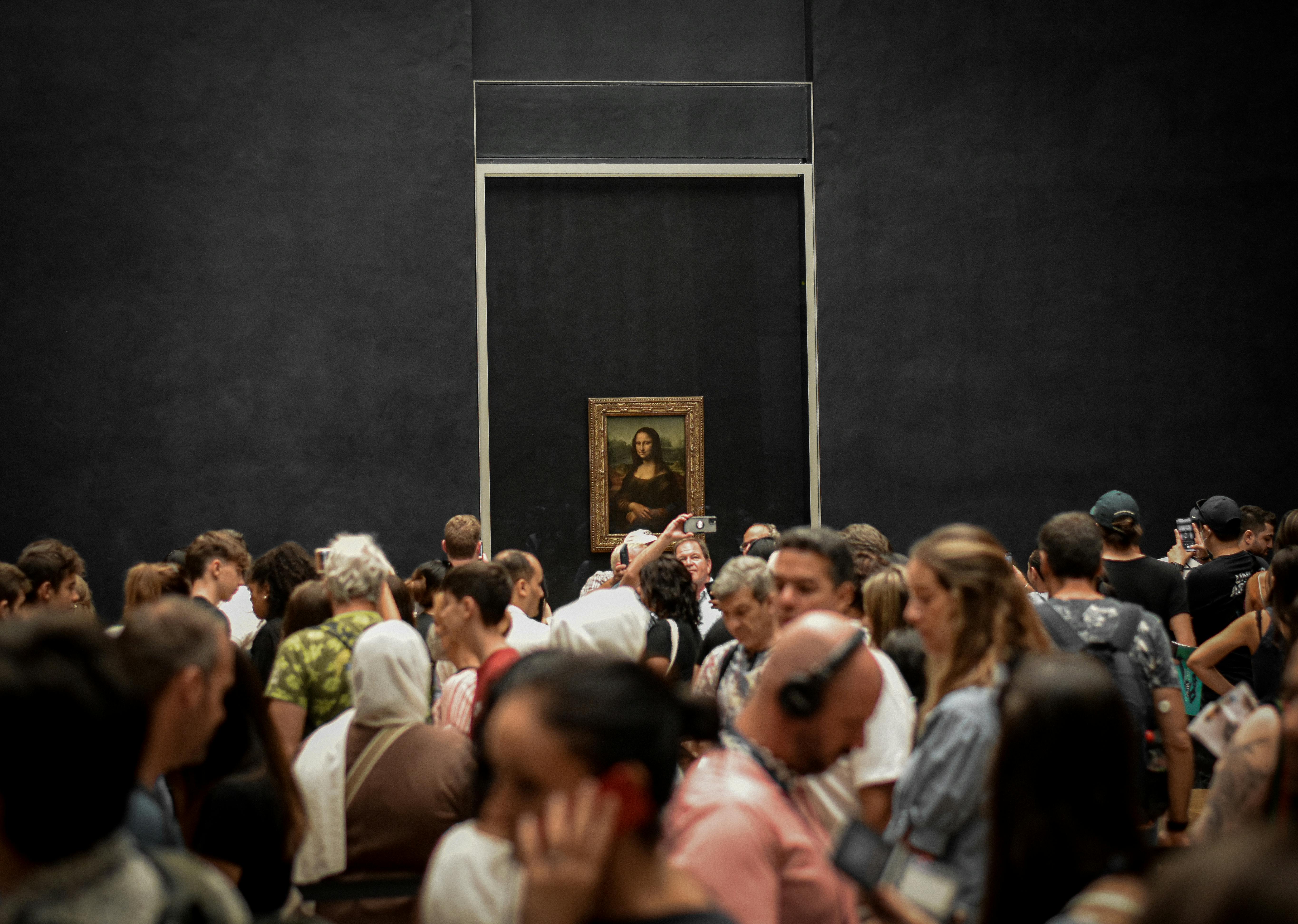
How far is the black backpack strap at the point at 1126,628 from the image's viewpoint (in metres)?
4.14

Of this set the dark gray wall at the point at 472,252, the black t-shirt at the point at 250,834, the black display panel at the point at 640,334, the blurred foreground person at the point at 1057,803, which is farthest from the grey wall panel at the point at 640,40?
the blurred foreground person at the point at 1057,803

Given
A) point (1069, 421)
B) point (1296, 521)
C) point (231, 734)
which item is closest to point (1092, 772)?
point (231, 734)

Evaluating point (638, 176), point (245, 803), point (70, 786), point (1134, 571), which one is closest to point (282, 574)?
point (245, 803)

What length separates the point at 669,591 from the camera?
570 centimetres

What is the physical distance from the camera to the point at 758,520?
11430 millimetres

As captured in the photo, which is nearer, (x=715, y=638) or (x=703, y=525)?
(x=715, y=638)

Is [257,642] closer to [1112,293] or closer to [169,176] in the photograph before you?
[169,176]

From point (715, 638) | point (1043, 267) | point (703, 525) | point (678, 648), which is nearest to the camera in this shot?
point (715, 638)

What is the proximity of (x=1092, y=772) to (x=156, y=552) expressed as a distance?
1028 cm

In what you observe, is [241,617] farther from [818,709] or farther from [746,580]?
[818,709]

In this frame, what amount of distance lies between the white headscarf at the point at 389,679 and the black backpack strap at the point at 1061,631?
86.3 inches

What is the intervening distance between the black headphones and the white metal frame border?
29.0 feet

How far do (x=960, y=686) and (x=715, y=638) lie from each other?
2.60m

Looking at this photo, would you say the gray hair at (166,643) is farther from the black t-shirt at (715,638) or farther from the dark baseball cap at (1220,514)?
the dark baseball cap at (1220,514)
